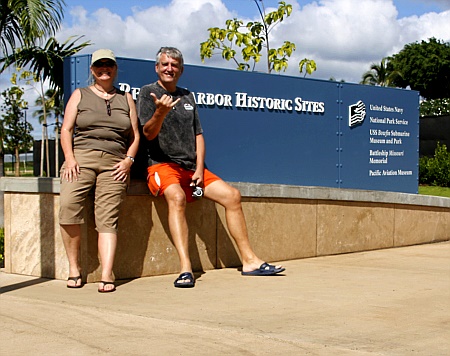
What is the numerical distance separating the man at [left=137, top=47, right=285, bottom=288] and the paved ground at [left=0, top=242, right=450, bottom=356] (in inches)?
20.8

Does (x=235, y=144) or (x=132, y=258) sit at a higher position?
(x=235, y=144)

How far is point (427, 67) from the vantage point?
6700 cm

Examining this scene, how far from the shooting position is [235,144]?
27.2 feet

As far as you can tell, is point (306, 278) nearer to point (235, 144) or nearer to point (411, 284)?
point (411, 284)

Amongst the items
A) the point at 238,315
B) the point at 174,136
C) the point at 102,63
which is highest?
the point at 102,63

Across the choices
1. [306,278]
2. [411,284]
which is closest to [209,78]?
[306,278]

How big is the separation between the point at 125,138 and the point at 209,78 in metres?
1.68

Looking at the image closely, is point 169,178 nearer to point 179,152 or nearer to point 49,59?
point 179,152

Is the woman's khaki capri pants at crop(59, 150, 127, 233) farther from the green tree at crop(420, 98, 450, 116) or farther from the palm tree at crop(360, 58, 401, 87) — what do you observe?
the palm tree at crop(360, 58, 401, 87)

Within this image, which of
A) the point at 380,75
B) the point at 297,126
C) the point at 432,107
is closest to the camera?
the point at 297,126

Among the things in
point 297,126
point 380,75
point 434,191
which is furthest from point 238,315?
point 380,75

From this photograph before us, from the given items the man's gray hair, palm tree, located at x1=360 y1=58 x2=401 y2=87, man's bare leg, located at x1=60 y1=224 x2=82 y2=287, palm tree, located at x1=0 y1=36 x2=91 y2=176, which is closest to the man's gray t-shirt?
the man's gray hair

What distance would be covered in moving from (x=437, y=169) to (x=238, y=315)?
14.1 meters

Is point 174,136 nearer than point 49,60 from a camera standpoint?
Yes
